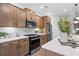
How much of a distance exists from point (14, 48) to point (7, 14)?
1.00 metres

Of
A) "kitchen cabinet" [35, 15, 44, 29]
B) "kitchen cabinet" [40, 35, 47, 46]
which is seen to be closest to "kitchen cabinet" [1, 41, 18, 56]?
"kitchen cabinet" [40, 35, 47, 46]

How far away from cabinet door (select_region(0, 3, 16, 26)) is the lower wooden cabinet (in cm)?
59

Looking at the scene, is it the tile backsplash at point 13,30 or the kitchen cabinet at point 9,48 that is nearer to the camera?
the kitchen cabinet at point 9,48

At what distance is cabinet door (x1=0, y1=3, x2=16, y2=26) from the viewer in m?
3.02

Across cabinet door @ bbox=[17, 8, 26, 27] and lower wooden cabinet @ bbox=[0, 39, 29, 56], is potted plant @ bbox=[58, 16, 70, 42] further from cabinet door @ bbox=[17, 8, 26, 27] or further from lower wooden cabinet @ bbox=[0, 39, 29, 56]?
cabinet door @ bbox=[17, 8, 26, 27]

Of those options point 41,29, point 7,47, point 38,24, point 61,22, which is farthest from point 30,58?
point 41,29

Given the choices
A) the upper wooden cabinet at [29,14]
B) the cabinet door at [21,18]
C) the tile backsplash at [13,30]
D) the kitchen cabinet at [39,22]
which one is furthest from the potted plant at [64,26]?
the kitchen cabinet at [39,22]

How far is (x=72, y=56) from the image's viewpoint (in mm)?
1103

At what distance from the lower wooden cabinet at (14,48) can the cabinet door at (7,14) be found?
0.59 m

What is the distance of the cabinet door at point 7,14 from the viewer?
302 centimetres

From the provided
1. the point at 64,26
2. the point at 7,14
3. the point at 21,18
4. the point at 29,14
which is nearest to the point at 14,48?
the point at 7,14

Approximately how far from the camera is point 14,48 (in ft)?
10.3

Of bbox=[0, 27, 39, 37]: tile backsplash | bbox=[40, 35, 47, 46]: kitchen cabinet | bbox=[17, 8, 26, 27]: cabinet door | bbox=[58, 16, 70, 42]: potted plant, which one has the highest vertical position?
bbox=[17, 8, 26, 27]: cabinet door

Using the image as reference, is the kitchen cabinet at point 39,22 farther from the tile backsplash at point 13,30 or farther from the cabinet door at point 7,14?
the cabinet door at point 7,14
